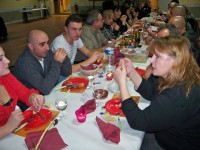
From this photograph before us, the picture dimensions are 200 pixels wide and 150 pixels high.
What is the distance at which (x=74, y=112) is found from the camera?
57.3 inches

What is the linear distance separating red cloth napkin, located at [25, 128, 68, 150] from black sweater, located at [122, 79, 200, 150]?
0.43 metres

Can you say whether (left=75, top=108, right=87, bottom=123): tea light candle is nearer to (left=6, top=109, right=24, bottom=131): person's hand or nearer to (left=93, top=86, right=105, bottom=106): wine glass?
(left=93, top=86, right=105, bottom=106): wine glass

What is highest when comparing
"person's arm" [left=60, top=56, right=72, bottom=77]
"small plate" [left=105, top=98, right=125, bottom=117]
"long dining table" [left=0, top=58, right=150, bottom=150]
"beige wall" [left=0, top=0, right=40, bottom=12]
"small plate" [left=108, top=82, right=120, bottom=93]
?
"beige wall" [left=0, top=0, right=40, bottom=12]

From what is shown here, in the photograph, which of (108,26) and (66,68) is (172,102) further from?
(108,26)

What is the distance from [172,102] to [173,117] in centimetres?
9

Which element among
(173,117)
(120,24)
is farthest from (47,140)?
(120,24)

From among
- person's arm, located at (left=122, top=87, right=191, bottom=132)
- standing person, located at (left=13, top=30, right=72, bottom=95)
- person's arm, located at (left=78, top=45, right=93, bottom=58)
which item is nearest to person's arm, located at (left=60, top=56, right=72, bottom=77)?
standing person, located at (left=13, top=30, right=72, bottom=95)

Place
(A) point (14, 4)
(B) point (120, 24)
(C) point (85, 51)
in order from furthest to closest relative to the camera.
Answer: (A) point (14, 4), (B) point (120, 24), (C) point (85, 51)

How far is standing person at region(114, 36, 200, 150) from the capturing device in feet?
3.66

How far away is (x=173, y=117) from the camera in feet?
3.65

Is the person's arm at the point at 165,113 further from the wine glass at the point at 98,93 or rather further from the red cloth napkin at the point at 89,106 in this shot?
the wine glass at the point at 98,93

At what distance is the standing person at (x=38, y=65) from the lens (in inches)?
71.8

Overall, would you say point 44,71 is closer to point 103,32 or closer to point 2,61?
point 2,61

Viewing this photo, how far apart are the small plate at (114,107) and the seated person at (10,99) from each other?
0.51 m
